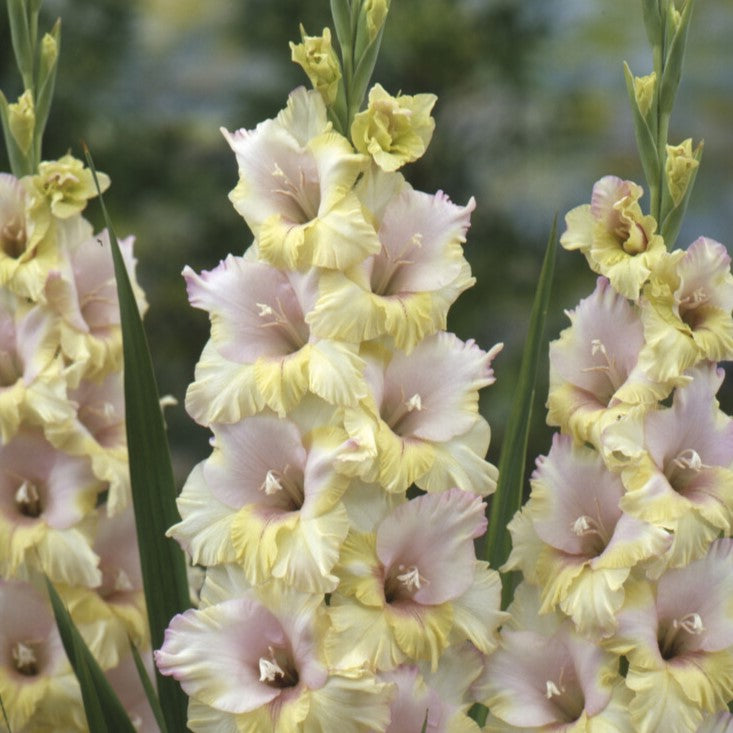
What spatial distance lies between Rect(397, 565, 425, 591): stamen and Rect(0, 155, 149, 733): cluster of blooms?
29cm

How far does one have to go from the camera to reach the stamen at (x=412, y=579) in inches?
30.7

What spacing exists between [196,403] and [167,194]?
226cm

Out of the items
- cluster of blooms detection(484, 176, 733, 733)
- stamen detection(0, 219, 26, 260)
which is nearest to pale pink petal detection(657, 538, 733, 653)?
cluster of blooms detection(484, 176, 733, 733)

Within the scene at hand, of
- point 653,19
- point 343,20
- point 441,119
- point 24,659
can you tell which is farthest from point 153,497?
point 441,119

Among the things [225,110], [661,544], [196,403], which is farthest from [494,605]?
[225,110]

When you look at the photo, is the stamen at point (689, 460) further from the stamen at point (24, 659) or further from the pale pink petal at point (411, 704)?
the stamen at point (24, 659)

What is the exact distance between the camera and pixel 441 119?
287cm

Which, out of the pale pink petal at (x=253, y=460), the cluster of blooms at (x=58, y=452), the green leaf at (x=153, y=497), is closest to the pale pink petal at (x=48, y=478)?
the cluster of blooms at (x=58, y=452)

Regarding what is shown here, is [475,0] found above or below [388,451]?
below

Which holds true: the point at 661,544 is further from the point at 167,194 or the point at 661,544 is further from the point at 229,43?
the point at 229,43

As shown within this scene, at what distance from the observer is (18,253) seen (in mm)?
1030

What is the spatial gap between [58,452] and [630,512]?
444mm

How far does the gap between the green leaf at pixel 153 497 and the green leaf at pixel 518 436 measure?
0.71 feet

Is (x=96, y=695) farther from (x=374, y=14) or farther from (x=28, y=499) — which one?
(x=374, y=14)
